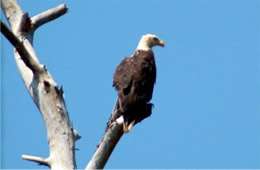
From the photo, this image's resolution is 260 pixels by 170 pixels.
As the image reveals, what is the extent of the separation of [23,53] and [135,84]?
4.17 ft

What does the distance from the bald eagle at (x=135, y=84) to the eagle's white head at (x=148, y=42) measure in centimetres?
18

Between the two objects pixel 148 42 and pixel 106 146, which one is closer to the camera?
pixel 106 146

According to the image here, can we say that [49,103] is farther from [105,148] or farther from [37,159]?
[105,148]

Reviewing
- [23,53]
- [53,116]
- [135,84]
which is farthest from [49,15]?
[53,116]

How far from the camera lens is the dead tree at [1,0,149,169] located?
6.01 m

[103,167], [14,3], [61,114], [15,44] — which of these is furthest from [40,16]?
[103,167]

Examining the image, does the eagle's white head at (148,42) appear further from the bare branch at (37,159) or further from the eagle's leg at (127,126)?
the bare branch at (37,159)

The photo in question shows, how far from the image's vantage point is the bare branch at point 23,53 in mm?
6345

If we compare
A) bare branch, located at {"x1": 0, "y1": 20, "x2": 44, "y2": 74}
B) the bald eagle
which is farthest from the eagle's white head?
bare branch, located at {"x1": 0, "y1": 20, "x2": 44, "y2": 74}

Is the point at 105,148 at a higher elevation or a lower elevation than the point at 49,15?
lower

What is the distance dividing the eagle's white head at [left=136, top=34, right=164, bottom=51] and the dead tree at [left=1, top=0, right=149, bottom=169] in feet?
4.00

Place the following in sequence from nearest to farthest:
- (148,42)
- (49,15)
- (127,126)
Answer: (127,126) < (49,15) < (148,42)

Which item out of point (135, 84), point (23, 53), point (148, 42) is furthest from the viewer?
point (148, 42)

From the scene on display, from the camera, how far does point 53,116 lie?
6273 mm
